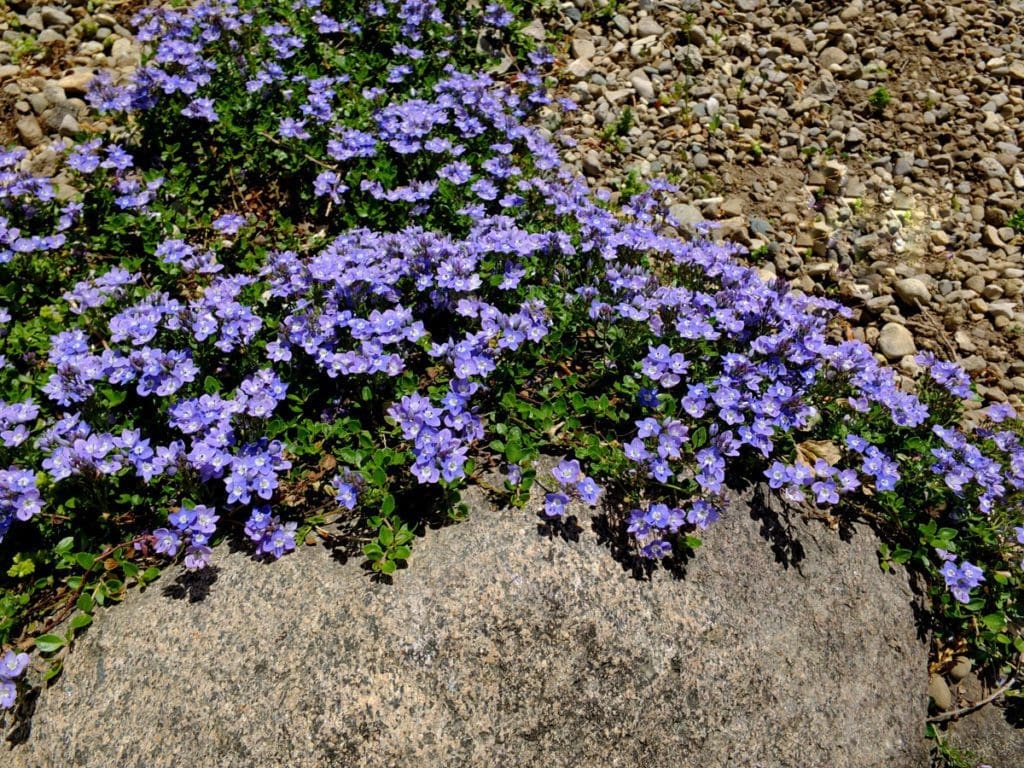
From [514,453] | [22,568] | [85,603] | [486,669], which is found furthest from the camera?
[514,453]

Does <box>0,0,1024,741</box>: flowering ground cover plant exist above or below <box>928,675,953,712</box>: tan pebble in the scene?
above

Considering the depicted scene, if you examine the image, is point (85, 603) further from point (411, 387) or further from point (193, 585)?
point (411, 387)

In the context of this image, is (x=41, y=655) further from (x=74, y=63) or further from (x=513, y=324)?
(x=74, y=63)

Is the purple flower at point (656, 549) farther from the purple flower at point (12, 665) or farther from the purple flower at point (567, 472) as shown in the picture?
the purple flower at point (12, 665)

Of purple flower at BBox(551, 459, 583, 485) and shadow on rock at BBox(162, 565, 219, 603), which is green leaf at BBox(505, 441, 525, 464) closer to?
purple flower at BBox(551, 459, 583, 485)

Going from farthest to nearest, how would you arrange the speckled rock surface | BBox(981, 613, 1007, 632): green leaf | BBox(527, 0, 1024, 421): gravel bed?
BBox(527, 0, 1024, 421): gravel bed → BBox(981, 613, 1007, 632): green leaf → the speckled rock surface

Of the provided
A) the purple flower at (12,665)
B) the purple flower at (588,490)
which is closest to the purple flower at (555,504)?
the purple flower at (588,490)

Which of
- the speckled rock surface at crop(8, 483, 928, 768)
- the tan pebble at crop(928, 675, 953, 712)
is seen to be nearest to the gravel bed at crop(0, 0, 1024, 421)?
the tan pebble at crop(928, 675, 953, 712)

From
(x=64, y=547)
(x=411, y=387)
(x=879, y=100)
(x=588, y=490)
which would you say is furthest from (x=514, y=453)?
(x=879, y=100)
